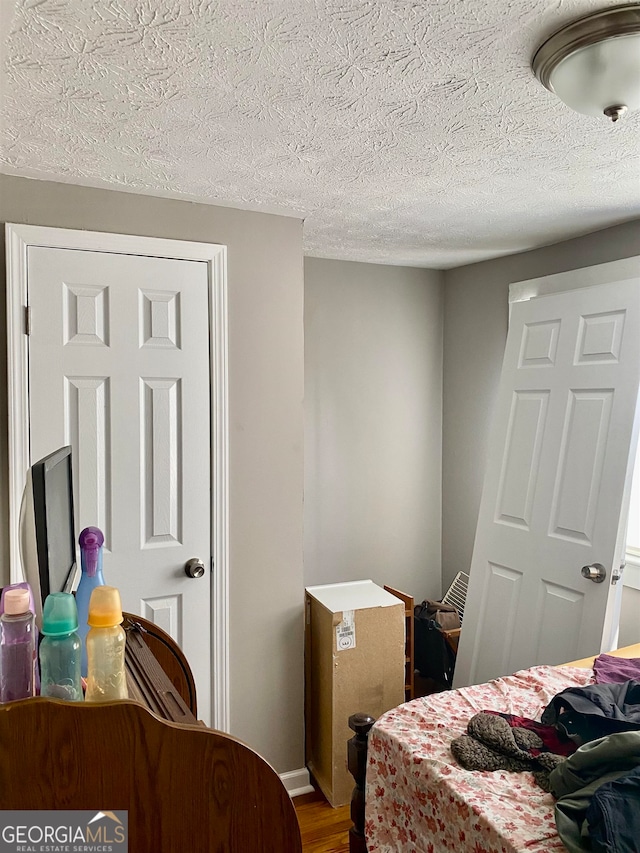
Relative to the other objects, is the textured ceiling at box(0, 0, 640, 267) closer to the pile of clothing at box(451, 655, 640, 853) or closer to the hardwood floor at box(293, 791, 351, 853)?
the pile of clothing at box(451, 655, 640, 853)

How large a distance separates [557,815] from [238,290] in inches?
79.3

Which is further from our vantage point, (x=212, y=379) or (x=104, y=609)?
(x=212, y=379)

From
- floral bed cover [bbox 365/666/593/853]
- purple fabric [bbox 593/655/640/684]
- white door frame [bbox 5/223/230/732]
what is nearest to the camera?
floral bed cover [bbox 365/666/593/853]

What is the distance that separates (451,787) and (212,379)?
Result: 5.33 feet

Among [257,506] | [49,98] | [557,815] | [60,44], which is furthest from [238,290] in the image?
[557,815]

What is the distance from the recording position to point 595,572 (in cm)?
261

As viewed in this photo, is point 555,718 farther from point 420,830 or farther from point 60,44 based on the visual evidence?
point 60,44

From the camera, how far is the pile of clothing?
124 cm

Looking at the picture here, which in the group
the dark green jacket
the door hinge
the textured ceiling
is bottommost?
the dark green jacket

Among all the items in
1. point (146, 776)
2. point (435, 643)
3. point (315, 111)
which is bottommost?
point (435, 643)

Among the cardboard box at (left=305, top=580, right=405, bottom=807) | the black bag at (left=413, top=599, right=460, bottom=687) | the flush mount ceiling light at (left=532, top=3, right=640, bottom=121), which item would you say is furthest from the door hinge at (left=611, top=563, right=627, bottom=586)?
the flush mount ceiling light at (left=532, top=3, right=640, bottom=121)

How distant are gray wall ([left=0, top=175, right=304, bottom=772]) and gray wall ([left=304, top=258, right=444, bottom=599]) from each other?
0.87 meters

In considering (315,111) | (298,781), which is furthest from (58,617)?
(298,781)

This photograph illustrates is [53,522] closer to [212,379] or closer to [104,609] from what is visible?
[104,609]
